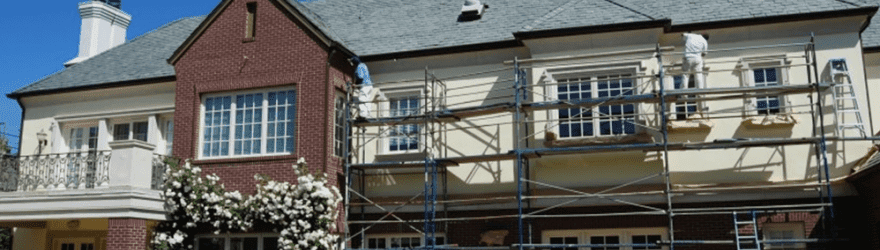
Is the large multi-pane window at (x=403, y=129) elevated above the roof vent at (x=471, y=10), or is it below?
below

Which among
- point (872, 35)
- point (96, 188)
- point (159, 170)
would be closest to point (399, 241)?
point (159, 170)

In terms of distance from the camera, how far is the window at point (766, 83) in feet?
50.7

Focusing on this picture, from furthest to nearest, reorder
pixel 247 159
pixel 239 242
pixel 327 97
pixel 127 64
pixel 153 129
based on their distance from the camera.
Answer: pixel 127 64 → pixel 153 129 → pixel 239 242 → pixel 247 159 → pixel 327 97

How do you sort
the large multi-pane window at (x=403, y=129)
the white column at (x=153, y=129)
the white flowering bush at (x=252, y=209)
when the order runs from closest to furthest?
the white flowering bush at (x=252, y=209) < the large multi-pane window at (x=403, y=129) < the white column at (x=153, y=129)

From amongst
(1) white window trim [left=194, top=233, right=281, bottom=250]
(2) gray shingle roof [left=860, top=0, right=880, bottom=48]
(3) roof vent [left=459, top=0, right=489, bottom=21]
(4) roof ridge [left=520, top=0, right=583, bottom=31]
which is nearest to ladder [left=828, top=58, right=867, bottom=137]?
(2) gray shingle roof [left=860, top=0, right=880, bottom=48]

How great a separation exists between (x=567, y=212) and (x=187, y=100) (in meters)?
8.48

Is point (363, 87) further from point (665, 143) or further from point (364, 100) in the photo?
point (665, 143)

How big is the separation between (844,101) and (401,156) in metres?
8.51

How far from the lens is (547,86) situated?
16109 mm

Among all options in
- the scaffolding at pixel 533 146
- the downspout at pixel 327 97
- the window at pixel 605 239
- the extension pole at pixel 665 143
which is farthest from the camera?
the downspout at pixel 327 97

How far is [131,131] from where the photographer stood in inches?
763

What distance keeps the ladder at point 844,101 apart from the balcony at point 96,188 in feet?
42.3

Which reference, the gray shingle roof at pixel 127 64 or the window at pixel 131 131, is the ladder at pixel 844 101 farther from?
the window at pixel 131 131

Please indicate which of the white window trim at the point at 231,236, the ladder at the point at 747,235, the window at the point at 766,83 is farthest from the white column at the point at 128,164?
the window at the point at 766,83
